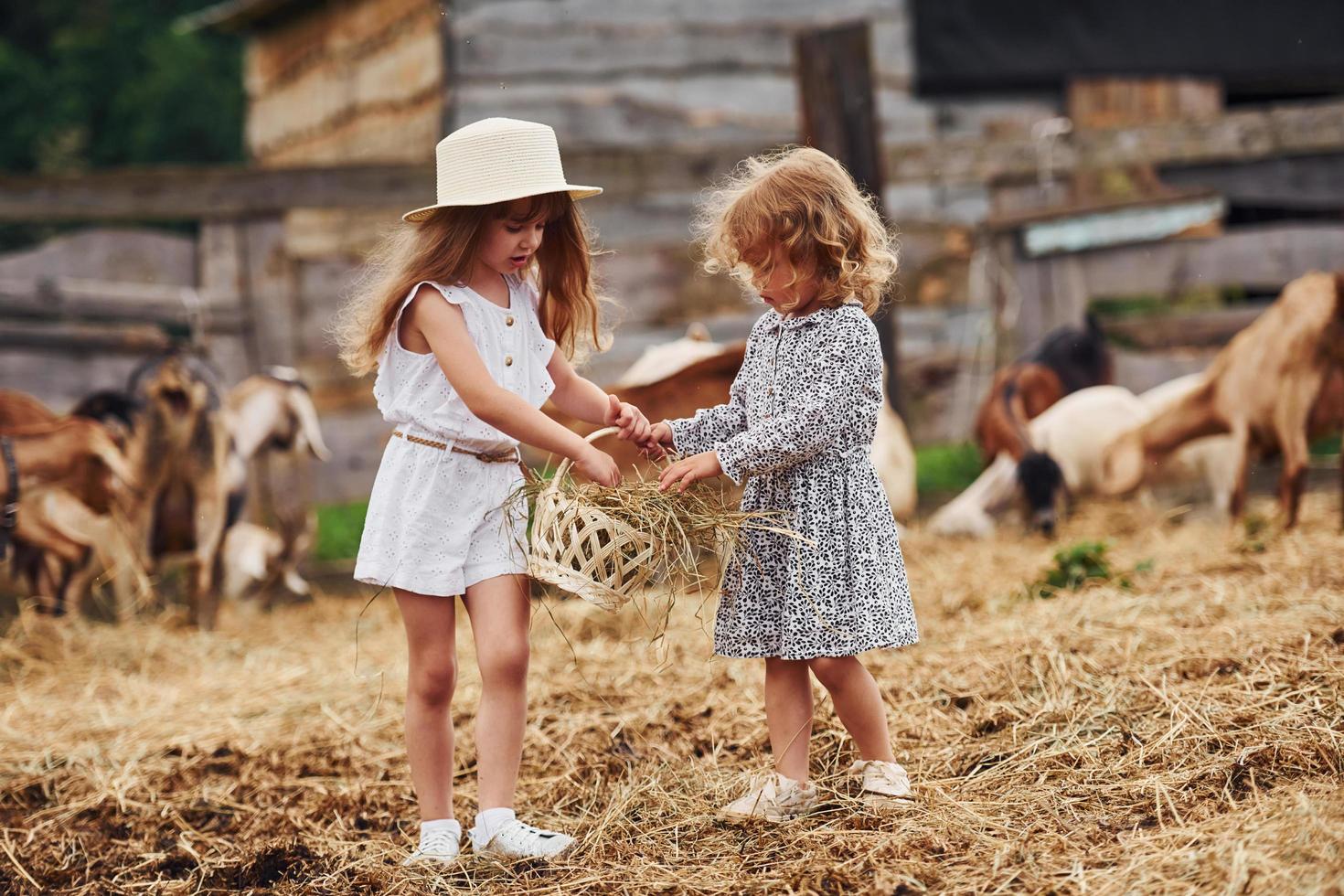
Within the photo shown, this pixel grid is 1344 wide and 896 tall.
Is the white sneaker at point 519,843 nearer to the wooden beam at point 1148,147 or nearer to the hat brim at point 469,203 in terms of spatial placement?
the hat brim at point 469,203

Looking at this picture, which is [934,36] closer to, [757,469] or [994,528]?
[994,528]

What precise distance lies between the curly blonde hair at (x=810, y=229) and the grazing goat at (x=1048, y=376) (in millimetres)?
3677

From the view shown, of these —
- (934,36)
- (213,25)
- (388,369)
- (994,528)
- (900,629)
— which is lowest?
(994,528)

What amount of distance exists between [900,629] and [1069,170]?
478 centimetres

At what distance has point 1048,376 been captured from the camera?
6816 millimetres

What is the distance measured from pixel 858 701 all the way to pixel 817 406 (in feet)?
2.17

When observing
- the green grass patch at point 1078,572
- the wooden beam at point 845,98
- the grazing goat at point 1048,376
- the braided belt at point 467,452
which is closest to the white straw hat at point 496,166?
the braided belt at point 467,452

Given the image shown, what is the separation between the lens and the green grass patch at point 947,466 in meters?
7.37

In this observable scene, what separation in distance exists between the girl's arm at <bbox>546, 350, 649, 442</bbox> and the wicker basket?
42 cm

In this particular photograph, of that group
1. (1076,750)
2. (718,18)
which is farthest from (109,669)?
(718,18)

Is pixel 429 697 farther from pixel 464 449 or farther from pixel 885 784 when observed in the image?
pixel 885 784

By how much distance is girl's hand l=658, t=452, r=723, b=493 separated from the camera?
2957 millimetres

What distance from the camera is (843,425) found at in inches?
118

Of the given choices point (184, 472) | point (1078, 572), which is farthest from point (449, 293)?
point (184, 472)
